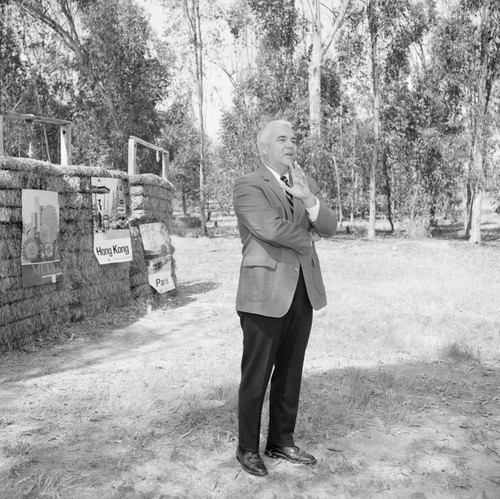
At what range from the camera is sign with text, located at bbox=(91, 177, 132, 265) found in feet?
28.2

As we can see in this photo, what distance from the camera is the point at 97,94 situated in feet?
103

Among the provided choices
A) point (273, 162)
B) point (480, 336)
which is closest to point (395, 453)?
point (273, 162)

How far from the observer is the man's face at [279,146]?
11.9 ft

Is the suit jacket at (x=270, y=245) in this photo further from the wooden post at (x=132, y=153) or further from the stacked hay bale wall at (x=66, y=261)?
the wooden post at (x=132, y=153)

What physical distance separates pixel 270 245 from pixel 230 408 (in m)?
1.90

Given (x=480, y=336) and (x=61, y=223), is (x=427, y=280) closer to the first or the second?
(x=480, y=336)

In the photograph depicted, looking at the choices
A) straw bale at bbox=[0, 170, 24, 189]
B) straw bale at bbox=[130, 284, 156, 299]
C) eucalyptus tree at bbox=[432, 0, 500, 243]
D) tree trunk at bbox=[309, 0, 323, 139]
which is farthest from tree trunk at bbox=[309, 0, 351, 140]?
straw bale at bbox=[0, 170, 24, 189]

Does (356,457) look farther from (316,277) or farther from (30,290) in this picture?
(30,290)

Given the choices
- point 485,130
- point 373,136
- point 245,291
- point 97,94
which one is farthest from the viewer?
point 97,94

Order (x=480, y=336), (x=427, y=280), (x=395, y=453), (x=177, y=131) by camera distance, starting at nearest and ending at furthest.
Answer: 1. (x=395, y=453)
2. (x=480, y=336)
3. (x=427, y=280)
4. (x=177, y=131)

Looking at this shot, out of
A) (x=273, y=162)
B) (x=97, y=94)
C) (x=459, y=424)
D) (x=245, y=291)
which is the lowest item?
(x=459, y=424)

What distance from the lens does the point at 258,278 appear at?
3521mm

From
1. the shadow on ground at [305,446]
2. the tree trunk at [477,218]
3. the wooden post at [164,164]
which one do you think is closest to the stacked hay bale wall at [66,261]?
the wooden post at [164,164]

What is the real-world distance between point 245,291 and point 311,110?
24.2 meters
